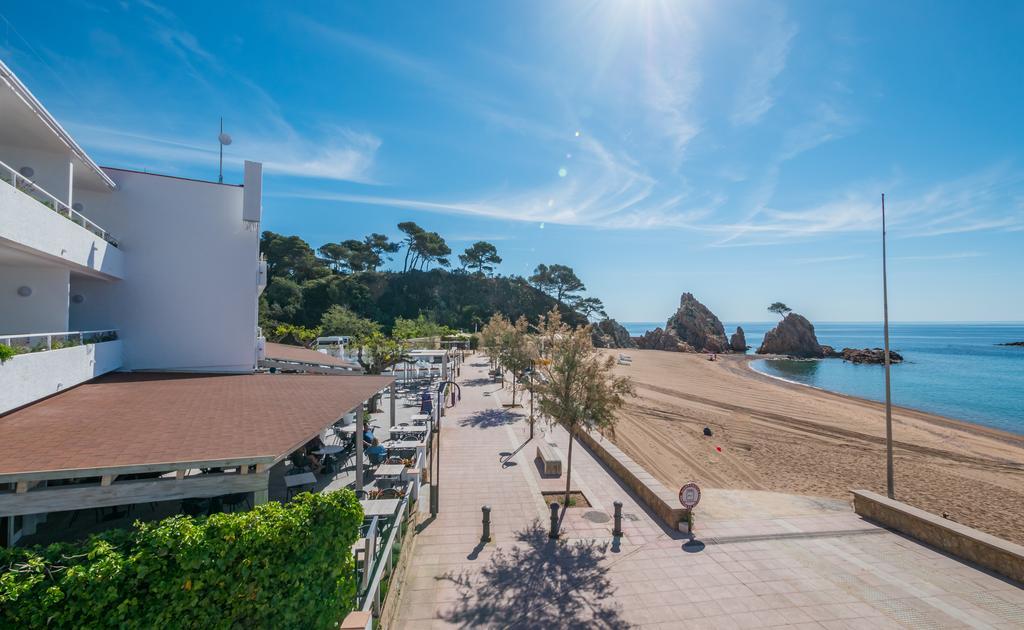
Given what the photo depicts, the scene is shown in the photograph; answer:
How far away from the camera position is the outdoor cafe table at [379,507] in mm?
8727

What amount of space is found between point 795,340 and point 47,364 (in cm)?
9465

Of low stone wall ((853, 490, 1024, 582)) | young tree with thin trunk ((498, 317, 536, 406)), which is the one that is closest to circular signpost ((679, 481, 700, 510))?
low stone wall ((853, 490, 1024, 582))

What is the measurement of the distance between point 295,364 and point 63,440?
36.3 ft

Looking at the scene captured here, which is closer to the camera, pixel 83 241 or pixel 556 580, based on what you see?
pixel 556 580

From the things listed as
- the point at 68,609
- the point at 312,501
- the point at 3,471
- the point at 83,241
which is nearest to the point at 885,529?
the point at 312,501

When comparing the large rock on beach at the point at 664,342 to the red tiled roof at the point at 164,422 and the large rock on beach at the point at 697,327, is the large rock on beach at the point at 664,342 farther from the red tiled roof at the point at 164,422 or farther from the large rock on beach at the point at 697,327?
the red tiled roof at the point at 164,422

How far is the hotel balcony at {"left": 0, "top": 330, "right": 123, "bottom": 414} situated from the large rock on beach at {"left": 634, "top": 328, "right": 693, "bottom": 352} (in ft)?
275

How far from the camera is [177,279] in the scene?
14.9m

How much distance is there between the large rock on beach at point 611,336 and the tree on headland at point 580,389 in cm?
6748

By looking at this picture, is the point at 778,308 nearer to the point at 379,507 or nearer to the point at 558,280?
the point at 558,280

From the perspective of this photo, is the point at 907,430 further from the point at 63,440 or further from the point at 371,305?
the point at 371,305

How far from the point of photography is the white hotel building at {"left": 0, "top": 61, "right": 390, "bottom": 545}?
18.9ft

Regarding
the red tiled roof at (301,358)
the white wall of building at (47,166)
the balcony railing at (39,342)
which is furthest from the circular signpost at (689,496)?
the white wall of building at (47,166)

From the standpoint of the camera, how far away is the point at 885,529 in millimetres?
9758
